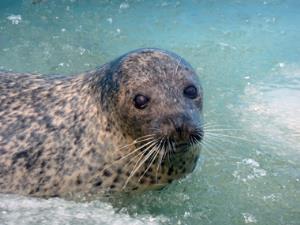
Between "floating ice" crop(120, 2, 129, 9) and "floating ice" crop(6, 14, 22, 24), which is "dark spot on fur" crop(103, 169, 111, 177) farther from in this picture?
"floating ice" crop(120, 2, 129, 9)

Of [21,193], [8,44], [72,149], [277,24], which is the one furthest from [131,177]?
[277,24]

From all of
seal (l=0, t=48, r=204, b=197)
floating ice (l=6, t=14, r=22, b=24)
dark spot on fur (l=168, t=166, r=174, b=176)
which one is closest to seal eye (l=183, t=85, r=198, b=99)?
seal (l=0, t=48, r=204, b=197)

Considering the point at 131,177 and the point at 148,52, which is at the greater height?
the point at 148,52

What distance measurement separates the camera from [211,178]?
5.13 m

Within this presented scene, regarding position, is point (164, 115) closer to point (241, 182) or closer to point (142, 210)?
point (142, 210)

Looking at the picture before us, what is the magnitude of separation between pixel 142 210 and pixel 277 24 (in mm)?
5418

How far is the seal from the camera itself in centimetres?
452

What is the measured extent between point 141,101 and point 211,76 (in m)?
3.03

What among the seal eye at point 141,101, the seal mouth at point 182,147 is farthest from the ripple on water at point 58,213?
the seal eye at point 141,101

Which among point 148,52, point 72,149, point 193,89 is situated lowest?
point 72,149

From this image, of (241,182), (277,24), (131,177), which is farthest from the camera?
(277,24)

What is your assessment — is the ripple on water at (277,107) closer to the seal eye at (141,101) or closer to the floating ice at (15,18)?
the seal eye at (141,101)

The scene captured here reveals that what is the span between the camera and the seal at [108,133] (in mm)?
4523

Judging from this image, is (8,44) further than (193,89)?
Yes
